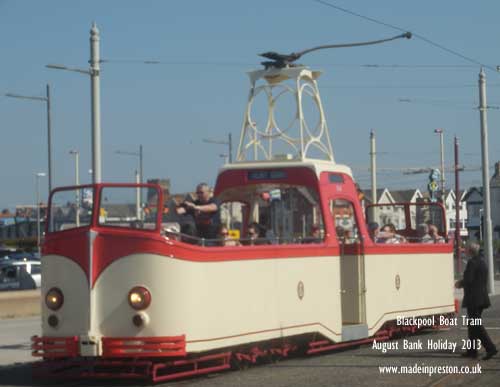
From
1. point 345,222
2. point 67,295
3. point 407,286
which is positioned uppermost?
point 345,222

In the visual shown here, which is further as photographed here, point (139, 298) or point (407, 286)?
point (407, 286)

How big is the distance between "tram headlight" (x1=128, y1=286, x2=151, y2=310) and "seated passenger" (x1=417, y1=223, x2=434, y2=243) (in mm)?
8139

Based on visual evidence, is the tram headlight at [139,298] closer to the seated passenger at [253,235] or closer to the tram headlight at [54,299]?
the tram headlight at [54,299]

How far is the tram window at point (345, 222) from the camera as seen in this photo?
17.4 m

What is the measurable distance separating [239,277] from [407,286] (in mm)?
5474

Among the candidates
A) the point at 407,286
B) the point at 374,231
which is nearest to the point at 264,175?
the point at 374,231

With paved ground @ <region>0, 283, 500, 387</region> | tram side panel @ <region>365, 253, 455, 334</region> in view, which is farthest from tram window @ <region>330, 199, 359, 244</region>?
paved ground @ <region>0, 283, 500, 387</region>

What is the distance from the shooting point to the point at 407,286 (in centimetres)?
1909

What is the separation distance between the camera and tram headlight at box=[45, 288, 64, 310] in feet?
44.7

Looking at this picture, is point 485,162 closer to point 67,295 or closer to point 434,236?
point 434,236

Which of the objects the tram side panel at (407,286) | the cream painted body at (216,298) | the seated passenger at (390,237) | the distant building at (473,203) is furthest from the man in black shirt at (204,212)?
the distant building at (473,203)

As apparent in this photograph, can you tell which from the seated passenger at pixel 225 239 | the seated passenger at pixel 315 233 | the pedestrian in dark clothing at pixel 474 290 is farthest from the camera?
the seated passenger at pixel 315 233

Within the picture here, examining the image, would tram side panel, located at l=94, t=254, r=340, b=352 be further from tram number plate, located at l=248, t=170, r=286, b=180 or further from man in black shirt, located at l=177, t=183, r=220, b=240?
tram number plate, located at l=248, t=170, r=286, b=180

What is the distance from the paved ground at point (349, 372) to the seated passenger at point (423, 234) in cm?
220
